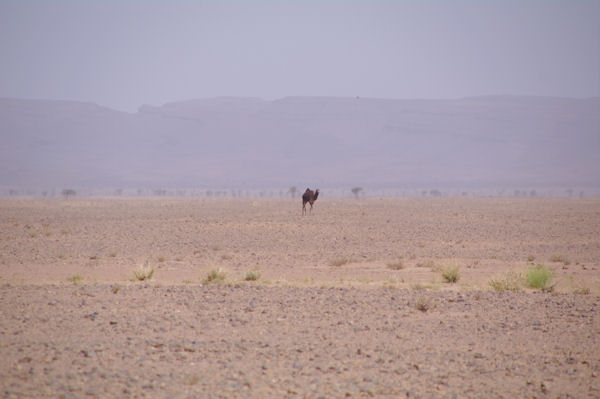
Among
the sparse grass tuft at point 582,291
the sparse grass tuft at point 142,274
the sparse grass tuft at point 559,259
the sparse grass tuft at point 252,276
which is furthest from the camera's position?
the sparse grass tuft at point 559,259

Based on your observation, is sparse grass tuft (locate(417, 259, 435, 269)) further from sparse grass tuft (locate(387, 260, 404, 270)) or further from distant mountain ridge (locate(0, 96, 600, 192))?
distant mountain ridge (locate(0, 96, 600, 192))

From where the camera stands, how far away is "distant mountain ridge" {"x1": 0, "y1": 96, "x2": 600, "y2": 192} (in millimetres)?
146125

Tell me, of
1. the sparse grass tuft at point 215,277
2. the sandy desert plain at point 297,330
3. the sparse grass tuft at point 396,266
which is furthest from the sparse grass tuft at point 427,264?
the sparse grass tuft at point 215,277

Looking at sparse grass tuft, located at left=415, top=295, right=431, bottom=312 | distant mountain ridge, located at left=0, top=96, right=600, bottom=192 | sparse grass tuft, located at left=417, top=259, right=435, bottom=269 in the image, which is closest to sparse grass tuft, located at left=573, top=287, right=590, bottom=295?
sparse grass tuft, located at left=415, top=295, right=431, bottom=312

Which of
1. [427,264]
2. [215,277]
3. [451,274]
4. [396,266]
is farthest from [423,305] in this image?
[427,264]

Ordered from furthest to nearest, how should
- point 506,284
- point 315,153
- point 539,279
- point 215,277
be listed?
1. point 315,153
2. point 215,277
3. point 539,279
4. point 506,284

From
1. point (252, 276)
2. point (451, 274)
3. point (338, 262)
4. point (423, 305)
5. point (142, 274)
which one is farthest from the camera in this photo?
point (338, 262)

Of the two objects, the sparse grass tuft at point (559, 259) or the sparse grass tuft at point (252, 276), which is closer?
the sparse grass tuft at point (252, 276)

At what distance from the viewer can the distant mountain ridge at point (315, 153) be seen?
479 ft

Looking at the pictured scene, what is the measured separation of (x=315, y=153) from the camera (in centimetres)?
17250

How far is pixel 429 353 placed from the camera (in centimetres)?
948

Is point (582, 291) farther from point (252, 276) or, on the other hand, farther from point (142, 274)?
point (142, 274)

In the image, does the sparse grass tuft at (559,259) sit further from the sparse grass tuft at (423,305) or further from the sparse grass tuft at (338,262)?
the sparse grass tuft at (423,305)

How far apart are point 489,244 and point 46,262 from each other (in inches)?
697
